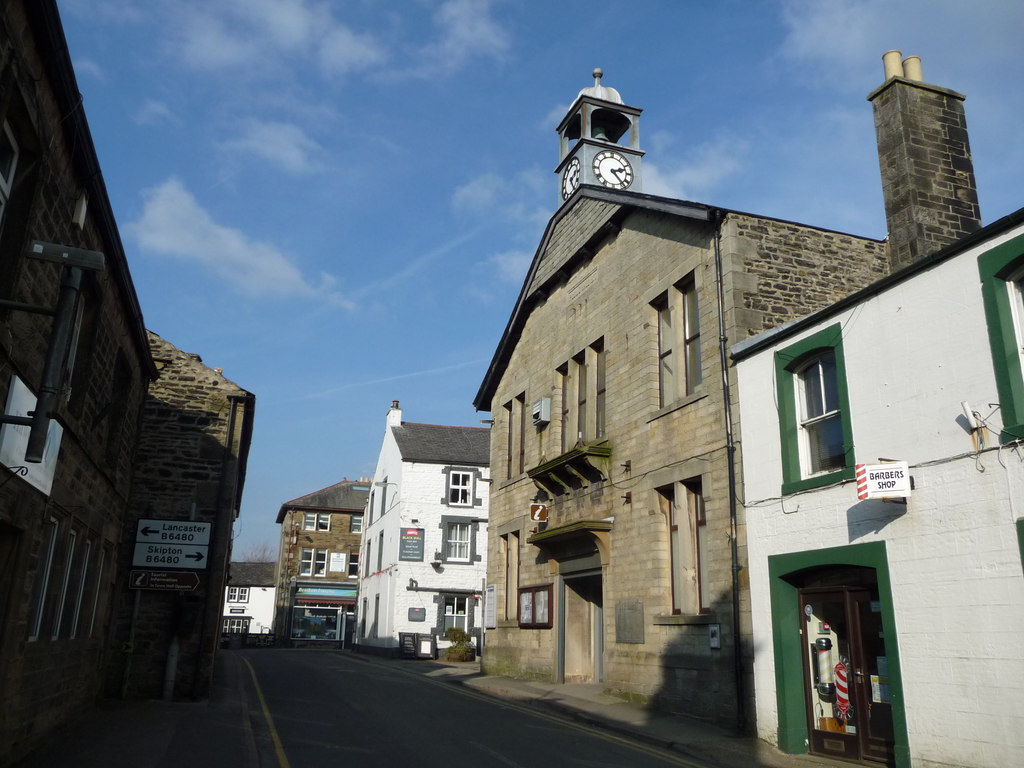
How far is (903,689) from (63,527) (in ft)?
32.6

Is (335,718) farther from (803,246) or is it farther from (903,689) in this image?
(803,246)

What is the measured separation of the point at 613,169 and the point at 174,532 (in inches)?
529

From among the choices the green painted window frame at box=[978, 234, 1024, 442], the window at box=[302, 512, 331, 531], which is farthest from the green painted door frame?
the window at box=[302, 512, 331, 531]

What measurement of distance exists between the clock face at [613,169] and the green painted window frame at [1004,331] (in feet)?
44.1

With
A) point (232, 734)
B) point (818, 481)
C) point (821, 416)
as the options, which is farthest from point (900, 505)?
point (232, 734)

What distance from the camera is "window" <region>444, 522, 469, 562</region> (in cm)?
3647

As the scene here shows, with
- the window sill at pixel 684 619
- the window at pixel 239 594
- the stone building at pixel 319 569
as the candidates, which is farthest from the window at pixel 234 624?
the window sill at pixel 684 619

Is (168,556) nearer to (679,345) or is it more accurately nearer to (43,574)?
(43,574)

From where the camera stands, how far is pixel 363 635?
42406 millimetres

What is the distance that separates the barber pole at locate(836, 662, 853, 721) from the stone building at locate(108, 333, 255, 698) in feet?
35.8

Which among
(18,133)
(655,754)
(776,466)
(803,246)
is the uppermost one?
(803,246)

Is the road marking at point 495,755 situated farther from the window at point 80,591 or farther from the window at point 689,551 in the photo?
the window at point 80,591

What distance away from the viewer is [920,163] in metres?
13.4

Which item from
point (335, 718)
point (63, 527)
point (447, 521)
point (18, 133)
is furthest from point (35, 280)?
point (447, 521)
